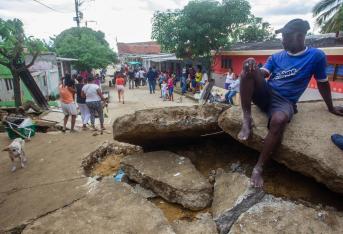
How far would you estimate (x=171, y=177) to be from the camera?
326 cm

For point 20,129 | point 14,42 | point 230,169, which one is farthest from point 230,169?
point 14,42

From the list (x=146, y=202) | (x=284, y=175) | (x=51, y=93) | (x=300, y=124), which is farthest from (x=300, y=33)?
(x=51, y=93)

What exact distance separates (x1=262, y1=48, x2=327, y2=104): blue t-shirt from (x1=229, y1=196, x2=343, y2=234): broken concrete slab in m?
1.14

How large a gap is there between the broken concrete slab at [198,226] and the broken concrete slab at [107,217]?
111mm

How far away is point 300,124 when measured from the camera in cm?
287

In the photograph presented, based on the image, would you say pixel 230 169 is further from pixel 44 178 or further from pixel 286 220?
pixel 44 178

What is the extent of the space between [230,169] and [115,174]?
178 cm

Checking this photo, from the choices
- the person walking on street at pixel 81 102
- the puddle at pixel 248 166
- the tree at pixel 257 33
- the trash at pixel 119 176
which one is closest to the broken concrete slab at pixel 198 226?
the puddle at pixel 248 166

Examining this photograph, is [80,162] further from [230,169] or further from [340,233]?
[340,233]

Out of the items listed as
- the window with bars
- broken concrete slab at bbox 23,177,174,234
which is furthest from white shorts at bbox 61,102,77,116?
the window with bars

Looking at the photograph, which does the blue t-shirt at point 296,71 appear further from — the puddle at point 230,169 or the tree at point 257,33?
the tree at point 257,33

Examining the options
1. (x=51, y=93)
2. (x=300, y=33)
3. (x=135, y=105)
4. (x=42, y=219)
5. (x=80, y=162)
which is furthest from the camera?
(x=51, y=93)

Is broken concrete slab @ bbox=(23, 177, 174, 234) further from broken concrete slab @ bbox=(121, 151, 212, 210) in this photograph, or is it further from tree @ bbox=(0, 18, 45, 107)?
tree @ bbox=(0, 18, 45, 107)

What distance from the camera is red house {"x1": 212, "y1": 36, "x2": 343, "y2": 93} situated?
9.46 meters
